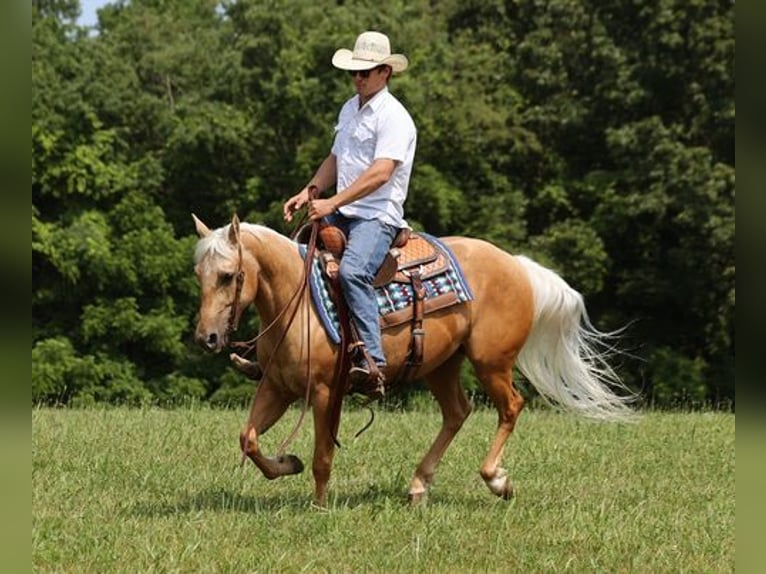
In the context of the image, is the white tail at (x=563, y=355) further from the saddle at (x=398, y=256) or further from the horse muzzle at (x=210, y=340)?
the horse muzzle at (x=210, y=340)

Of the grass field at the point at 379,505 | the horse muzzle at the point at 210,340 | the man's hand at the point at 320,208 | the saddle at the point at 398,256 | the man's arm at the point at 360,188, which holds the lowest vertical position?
the grass field at the point at 379,505

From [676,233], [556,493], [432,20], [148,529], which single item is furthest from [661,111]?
[148,529]

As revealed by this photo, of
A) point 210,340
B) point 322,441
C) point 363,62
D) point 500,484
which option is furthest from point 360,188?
point 500,484

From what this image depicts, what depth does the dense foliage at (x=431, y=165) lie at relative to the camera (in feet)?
99.3

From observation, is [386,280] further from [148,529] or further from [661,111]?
[661,111]

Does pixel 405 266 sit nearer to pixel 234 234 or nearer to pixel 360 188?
pixel 360 188

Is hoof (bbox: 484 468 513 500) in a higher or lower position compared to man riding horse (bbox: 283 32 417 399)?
lower

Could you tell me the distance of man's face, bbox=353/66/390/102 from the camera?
7211 mm

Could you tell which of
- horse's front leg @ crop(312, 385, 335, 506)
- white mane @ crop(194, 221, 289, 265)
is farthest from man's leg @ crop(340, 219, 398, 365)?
white mane @ crop(194, 221, 289, 265)

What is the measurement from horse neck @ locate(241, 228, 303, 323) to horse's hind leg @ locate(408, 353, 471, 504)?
1.52 meters

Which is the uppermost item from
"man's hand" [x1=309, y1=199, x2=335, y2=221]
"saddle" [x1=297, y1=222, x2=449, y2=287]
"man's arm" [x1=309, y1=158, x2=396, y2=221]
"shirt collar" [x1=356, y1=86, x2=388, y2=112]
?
"shirt collar" [x1=356, y1=86, x2=388, y2=112]

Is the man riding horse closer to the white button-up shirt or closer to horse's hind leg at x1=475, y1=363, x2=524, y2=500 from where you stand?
the white button-up shirt

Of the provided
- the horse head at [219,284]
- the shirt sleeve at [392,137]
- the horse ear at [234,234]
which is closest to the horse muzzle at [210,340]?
the horse head at [219,284]

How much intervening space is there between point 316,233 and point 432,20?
31941 millimetres
